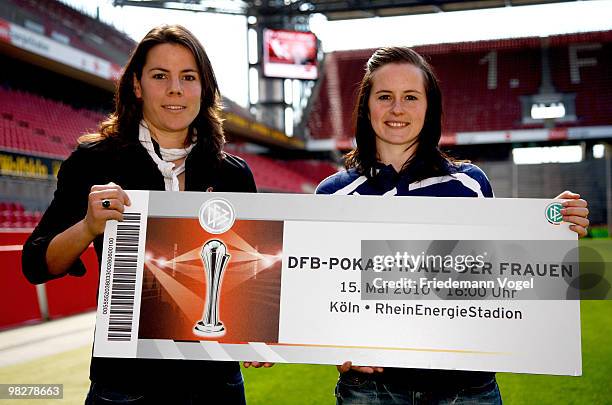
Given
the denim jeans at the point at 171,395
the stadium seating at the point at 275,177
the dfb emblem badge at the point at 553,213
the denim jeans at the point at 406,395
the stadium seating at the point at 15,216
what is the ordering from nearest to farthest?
the denim jeans at the point at 171,395
the denim jeans at the point at 406,395
the dfb emblem badge at the point at 553,213
the stadium seating at the point at 15,216
the stadium seating at the point at 275,177

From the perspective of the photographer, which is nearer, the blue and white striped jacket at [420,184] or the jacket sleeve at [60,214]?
the jacket sleeve at [60,214]

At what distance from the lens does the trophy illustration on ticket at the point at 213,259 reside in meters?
→ 1.70

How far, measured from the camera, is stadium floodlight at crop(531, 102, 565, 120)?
25.0m

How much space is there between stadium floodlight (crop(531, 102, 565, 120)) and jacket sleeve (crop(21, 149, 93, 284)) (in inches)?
1028

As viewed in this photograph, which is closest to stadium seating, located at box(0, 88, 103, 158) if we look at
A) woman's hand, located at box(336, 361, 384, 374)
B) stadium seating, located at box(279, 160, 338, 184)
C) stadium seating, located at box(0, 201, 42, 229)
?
stadium seating, located at box(0, 201, 42, 229)

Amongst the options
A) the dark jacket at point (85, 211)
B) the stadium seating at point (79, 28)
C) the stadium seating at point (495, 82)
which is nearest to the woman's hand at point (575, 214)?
the dark jacket at point (85, 211)

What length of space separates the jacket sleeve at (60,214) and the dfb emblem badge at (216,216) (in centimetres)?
33

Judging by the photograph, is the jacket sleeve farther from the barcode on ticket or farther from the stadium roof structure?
the stadium roof structure

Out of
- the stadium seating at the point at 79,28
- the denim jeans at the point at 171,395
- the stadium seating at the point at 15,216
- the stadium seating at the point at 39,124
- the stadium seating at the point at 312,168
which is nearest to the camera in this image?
the denim jeans at the point at 171,395

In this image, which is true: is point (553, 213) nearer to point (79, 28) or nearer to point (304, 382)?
point (304, 382)

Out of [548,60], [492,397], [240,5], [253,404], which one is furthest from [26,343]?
[548,60]

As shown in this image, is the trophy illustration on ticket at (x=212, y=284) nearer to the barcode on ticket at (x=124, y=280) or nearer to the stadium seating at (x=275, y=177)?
the barcode on ticket at (x=124, y=280)

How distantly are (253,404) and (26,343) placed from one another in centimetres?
255

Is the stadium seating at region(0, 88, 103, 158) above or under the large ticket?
above
